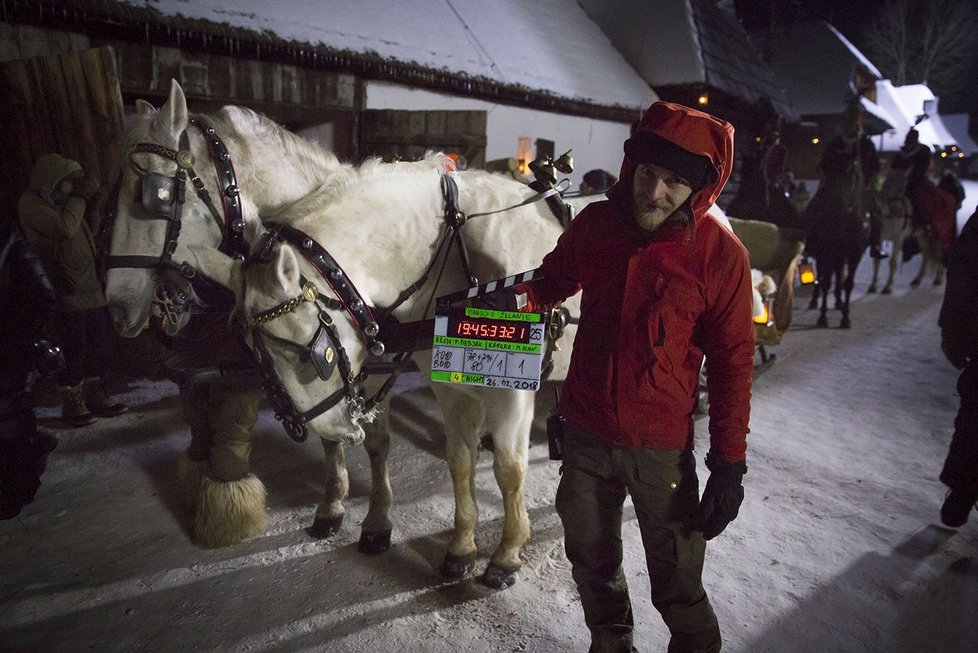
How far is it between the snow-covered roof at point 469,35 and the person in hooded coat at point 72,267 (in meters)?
1.69

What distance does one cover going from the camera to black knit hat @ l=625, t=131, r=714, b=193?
156 cm

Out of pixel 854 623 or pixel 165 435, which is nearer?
pixel 854 623

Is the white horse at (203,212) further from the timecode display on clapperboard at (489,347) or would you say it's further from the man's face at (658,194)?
the man's face at (658,194)

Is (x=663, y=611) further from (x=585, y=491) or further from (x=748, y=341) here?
(x=748, y=341)

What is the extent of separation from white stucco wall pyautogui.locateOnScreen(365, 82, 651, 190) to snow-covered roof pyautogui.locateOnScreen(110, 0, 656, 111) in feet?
1.36

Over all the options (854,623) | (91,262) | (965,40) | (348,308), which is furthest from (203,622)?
(965,40)

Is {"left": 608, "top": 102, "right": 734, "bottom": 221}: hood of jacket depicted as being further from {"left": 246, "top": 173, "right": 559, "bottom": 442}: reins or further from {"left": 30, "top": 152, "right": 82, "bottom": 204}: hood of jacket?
{"left": 30, "top": 152, "right": 82, "bottom": 204}: hood of jacket

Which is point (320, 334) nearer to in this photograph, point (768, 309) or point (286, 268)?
point (286, 268)

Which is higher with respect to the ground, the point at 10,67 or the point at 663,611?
the point at 10,67

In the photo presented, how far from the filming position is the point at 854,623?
248 centimetres

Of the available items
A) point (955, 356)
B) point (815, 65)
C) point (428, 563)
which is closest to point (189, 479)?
point (428, 563)

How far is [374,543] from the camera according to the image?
301 centimetres

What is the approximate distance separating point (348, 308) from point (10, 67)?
171 inches

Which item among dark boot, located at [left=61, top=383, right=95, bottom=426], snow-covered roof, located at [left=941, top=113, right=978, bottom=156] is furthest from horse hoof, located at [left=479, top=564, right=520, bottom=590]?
snow-covered roof, located at [left=941, top=113, right=978, bottom=156]
